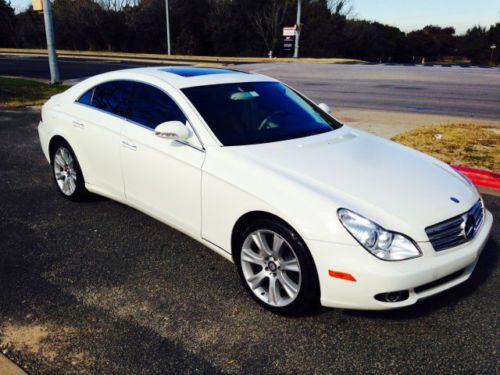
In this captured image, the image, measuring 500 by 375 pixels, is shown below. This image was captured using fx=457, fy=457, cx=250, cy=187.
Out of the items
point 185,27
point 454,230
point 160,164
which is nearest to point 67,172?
point 160,164

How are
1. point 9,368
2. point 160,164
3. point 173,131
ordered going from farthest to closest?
point 160,164 → point 173,131 → point 9,368

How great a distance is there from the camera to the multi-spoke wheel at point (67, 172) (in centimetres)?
514

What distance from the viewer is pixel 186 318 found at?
3.28 meters

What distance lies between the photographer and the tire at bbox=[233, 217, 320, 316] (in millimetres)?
3023

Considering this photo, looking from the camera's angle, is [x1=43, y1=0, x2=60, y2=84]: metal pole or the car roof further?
[x1=43, y1=0, x2=60, y2=84]: metal pole

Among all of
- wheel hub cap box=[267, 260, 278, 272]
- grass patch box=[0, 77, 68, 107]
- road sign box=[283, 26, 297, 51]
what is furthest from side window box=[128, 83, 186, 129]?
road sign box=[283, 26, 297, 51]

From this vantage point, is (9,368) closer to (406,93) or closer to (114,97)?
(114,97)

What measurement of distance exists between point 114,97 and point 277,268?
8.61 ft

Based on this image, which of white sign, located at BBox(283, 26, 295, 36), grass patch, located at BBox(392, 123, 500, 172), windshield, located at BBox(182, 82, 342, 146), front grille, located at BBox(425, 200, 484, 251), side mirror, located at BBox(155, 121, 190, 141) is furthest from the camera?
white sign, located at BBox(283, 26, 295, 36)

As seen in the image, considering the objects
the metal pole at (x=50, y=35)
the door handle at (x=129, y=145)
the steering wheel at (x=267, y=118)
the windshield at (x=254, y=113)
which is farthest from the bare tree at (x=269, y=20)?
the door handle at (x=129, y=145)

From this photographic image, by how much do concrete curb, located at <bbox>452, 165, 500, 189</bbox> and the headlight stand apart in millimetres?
3911

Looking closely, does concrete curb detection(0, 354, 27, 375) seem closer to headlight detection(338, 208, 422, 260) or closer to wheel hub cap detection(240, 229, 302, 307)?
wheel hub cap detection(240, 229, 302, 307)

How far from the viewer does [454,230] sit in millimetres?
3127

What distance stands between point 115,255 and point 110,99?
5.37ft
